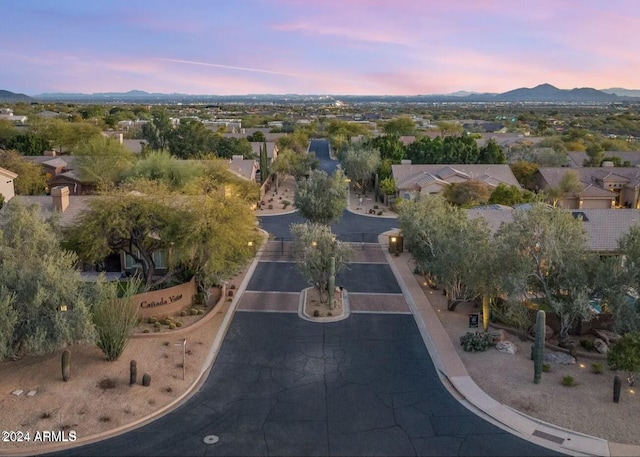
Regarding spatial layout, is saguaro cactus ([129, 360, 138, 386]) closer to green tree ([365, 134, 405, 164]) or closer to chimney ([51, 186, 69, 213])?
chimney ([51, 186, 69, 213])

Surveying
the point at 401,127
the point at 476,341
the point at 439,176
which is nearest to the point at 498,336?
the point at 476,341

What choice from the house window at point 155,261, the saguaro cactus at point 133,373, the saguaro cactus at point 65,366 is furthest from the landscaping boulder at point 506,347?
the house window at point 155,261

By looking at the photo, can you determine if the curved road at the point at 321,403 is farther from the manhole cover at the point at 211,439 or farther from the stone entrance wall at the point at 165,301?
the stone entrance wall at the point at 165,301

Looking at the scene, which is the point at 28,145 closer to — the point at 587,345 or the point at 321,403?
the point at 321,403

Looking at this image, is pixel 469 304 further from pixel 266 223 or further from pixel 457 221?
pixel 266 223

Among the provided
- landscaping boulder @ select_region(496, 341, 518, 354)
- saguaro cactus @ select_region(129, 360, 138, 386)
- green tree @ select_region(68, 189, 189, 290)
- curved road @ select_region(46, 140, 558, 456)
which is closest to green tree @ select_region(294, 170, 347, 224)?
green tree @ select_region(68, 189, 189, 290)

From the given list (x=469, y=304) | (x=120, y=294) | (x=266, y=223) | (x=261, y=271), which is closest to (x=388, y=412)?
(x=469, y=304)
